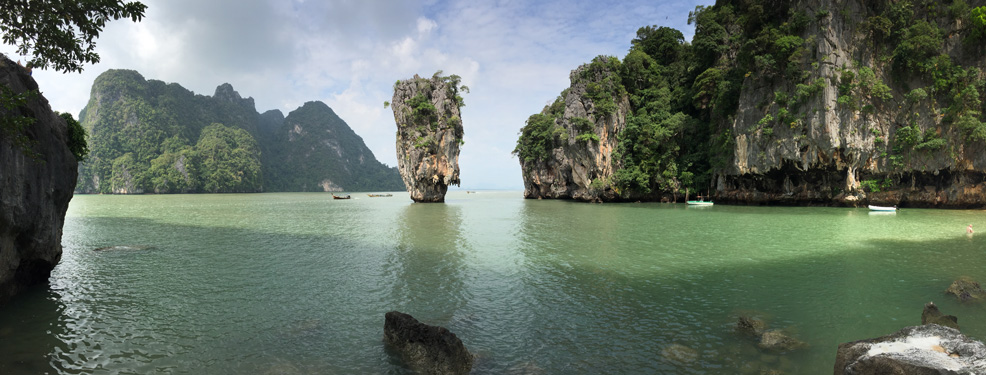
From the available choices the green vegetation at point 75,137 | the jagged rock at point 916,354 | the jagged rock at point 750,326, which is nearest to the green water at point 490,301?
the jagged rock at point 750,326

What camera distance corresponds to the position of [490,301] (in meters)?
8.87

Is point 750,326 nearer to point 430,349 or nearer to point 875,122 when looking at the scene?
point 430,349

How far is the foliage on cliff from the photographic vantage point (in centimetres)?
2889

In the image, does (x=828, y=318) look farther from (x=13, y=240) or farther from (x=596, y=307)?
(x=13, y=240)

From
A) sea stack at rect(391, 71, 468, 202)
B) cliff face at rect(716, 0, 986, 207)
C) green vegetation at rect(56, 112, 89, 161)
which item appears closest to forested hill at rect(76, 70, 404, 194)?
sea stack at rect(391, 71, 468, 202)

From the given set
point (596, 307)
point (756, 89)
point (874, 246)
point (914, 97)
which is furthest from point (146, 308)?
point (914, 97)

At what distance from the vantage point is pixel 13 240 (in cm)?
762

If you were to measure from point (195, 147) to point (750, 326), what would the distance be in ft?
452

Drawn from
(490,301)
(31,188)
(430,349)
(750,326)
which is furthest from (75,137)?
(750,326)

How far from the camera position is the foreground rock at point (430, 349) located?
546cm

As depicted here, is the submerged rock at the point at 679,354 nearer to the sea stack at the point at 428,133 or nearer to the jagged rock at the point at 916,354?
the jagged rock at the point at 916,354

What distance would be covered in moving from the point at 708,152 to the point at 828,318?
37.7 metres

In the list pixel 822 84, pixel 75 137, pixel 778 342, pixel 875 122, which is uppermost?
pixel 822 84

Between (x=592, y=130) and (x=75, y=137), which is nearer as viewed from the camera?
(x=75, y=137)
